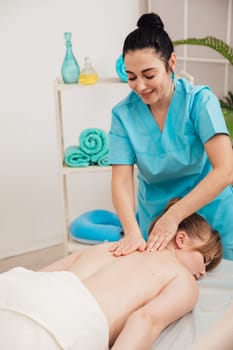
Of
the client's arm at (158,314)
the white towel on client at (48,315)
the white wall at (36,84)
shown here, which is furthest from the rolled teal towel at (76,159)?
the white towel on client at (48,315)

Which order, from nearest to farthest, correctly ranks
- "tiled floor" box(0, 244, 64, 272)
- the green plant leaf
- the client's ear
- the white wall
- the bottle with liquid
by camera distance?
the client's ear
the bottle with liquid
the green plant leaf
the white wall
"tiled floor" box(0, 244, 64, 272)

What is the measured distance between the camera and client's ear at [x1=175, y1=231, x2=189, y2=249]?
167 cm

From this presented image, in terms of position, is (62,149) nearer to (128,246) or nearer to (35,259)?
(35,259)

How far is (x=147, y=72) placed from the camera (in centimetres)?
161

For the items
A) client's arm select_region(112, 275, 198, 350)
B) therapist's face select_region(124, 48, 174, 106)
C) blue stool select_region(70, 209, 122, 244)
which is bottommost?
blue stool select_region(70, 209, 122, 244)

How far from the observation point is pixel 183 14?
3.02m

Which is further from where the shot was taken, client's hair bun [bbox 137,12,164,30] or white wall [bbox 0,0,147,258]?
white wall [bbox 0,0,147,258]

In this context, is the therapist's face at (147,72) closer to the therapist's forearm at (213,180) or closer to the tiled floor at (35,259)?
the therapist's forearm at (213,180)

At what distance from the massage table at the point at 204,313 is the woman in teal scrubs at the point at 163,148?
0.15 metres

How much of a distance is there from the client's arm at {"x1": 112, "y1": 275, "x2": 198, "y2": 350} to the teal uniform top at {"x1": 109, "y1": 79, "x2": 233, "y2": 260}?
1.30 feet

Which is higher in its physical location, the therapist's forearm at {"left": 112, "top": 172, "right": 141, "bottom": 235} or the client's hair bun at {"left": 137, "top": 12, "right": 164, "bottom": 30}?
the client's hair bun at {"left": 137, "top": 12, "right": 164, "bottom": 30}

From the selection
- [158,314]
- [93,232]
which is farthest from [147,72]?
[93,232]

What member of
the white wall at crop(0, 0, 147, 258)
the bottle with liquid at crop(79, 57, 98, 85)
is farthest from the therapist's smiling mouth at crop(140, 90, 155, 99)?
the white wall at crop(0, 0, 147, 258)

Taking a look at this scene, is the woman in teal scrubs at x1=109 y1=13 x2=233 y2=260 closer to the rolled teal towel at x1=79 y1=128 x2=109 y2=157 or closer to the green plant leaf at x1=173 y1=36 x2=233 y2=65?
the rolled teal towel at x1=79 y1=128 x2=109 y2=157
